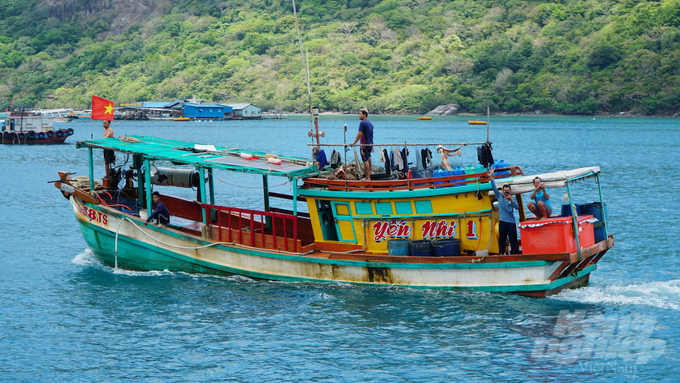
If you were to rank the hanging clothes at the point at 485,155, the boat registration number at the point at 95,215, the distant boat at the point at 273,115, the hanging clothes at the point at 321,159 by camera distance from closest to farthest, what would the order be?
the hanging clothes at the point at 485,155, the hanging clothes at the point at 321,159, the boat registration number at the point at 95,215, the distant boat at the point at 273,115

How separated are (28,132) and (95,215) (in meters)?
64.8

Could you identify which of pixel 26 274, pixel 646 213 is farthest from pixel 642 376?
pixel 646 213

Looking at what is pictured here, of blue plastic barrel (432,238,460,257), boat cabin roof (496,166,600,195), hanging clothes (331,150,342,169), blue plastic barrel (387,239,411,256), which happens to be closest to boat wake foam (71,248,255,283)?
hanging clothes (331,150,342,169)

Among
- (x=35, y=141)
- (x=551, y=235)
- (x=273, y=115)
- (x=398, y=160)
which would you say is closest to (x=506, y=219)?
(x=551, y=235)

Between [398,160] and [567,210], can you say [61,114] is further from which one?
[567,210]

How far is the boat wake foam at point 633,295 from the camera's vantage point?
672 inches

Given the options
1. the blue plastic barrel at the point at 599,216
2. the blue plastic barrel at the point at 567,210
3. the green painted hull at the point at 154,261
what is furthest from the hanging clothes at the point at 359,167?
the blue plastic barrel at the point at 599,216

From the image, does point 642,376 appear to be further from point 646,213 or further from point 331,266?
point 646,213

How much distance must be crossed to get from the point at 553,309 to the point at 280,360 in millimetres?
6833

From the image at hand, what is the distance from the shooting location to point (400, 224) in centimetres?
1750

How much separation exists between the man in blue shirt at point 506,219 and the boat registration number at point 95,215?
1143 cm

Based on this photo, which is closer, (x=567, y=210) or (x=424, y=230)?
(x=567, y=210)

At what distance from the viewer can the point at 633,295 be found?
17656mm

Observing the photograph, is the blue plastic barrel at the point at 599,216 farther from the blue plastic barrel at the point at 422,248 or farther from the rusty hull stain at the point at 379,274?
the rusty hull stain at the point at 379,274
